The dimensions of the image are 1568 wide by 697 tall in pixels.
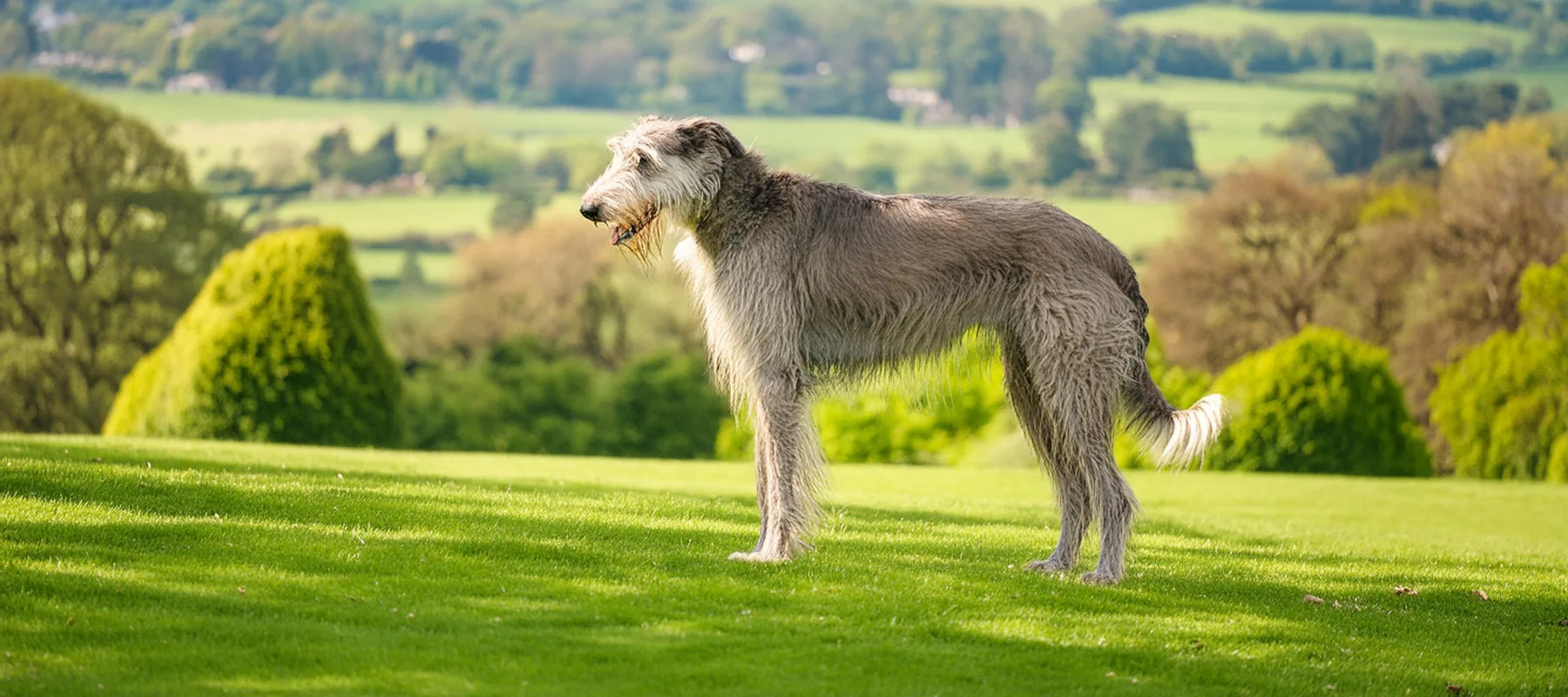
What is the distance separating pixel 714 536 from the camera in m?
10.8

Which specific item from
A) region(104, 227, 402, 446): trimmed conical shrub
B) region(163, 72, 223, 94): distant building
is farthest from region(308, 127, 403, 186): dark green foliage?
region(104, 227, 402, 446): trimmed conical shrub

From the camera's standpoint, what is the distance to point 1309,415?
32188mm

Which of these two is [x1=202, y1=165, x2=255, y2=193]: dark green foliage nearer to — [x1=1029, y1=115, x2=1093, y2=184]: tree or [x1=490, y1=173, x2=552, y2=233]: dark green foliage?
[x1=490, y1=173, x2=552, y2=233]: dark green foliage

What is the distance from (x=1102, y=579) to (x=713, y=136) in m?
3.78

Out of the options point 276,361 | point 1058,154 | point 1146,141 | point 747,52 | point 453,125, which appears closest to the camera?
point 276,361

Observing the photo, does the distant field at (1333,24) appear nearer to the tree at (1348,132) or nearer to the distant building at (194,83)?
the tree at (1348,132)

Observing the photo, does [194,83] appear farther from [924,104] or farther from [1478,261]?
[1478,261]

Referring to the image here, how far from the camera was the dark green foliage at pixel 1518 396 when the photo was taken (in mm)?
38562

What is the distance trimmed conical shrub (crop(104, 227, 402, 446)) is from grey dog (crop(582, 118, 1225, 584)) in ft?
66.8

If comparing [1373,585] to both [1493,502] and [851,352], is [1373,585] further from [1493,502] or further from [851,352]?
[1493,502]

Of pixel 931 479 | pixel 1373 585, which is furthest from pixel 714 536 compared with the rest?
pixel 931 479

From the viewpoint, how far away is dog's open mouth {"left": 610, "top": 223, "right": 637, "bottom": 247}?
367 inches

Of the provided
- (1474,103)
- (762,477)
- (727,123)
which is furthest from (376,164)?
(762,477)

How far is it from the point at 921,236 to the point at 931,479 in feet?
50.4
